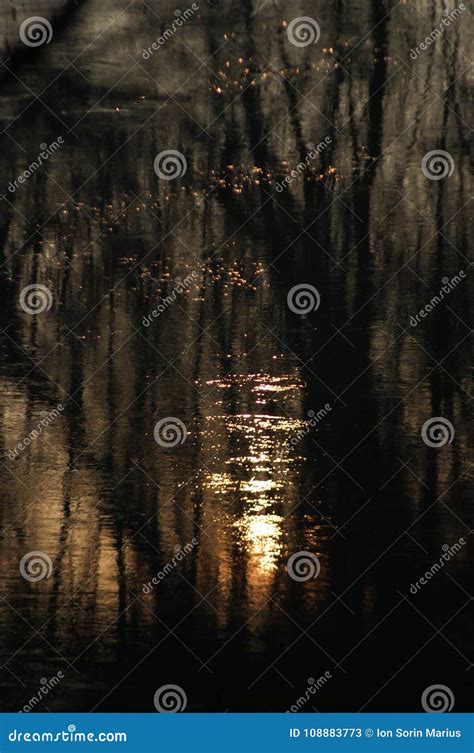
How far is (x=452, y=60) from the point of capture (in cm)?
525

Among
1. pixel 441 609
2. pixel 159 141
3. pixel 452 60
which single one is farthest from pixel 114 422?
pixel 452 60

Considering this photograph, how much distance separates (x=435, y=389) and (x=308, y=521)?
901mm

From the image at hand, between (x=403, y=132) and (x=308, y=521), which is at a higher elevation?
(x=403, y=132)

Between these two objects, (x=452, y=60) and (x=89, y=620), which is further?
(x=452, y=60)

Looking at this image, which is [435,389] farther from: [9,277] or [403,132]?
[9,277]

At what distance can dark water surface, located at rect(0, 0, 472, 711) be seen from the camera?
16.1 ft

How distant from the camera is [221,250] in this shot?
16.8 feet

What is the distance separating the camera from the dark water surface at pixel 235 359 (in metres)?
4.92

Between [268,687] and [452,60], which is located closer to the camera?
[268,687]

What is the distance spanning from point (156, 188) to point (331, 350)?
1182mm

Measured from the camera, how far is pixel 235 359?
5.09m

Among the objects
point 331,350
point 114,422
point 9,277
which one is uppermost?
point 9,277

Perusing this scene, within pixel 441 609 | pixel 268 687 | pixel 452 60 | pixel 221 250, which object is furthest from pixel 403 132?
pixel 268 687

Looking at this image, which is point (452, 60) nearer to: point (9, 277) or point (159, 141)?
point (159, 141)
